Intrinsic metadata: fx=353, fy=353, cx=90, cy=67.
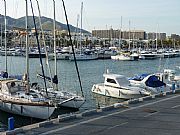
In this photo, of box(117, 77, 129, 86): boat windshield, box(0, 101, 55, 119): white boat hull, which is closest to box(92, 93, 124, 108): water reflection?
box(117, 77, 129, 86): boat windshield

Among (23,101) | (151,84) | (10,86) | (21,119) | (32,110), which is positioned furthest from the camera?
(151,84)

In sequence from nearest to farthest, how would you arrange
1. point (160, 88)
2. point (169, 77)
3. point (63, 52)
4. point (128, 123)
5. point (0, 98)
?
1. point (128, 123)
2. point (0, 98)
3. point (160, 88)
4. point (169, 77)
5. point (63, 52)

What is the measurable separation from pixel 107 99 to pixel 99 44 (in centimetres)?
14307

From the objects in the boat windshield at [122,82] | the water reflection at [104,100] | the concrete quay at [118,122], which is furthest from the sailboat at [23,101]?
the boat windshield at [122,82]

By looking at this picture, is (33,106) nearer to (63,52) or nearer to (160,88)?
(160,88)

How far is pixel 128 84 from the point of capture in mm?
36688

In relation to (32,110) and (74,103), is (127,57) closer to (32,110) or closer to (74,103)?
(74,103)

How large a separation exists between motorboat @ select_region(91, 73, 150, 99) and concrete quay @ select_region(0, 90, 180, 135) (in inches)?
394

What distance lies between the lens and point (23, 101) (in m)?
26.0

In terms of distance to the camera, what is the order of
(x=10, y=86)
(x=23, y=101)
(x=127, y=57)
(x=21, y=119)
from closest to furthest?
(x=23, y=101) → (x=21, y=119) → (x=10, y=86) → (x=127, y=57)

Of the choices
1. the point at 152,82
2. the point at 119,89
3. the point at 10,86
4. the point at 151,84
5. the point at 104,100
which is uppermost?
the point at 10,86

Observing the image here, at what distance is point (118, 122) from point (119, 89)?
55.3 feet

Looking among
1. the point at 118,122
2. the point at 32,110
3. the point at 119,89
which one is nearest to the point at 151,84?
the point at 119,89

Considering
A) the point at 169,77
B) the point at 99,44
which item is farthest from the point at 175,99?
the point at 99,44
